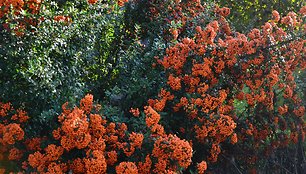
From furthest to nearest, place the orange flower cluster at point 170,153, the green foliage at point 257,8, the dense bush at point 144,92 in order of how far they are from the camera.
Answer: the green foliage at point 257,8 < the dense bush at point 144,92 < the orange flower cluster at point 170,153

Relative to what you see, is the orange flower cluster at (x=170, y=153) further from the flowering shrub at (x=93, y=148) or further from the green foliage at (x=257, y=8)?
the green foliage at (x=257, y=8)

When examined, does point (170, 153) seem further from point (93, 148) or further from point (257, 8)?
point (257, 8)

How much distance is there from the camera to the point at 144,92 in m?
4.10

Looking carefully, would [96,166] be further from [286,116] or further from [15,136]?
[286,116]

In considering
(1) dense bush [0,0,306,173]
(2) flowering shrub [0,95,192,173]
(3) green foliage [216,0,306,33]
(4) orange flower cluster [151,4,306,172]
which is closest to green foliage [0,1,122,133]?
(1) dense bush [0,0,306,173]

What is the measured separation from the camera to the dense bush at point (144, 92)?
341cm

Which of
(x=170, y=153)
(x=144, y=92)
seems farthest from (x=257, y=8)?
(x=170, y=153)

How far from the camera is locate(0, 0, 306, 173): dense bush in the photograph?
3.41 m

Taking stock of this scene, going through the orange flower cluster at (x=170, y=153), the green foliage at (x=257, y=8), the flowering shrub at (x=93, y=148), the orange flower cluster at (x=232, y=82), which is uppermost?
the green foliage at (x=257, y=8)

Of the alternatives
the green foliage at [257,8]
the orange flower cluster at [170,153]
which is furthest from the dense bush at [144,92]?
the green foliage at [257,8]

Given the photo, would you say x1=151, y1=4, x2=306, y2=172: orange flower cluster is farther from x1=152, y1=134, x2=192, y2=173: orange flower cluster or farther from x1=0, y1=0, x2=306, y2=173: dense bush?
x1=152, y1=134, x2=192, y2=173: orange flower cluster

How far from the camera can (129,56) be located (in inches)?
178

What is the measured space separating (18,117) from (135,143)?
101cm

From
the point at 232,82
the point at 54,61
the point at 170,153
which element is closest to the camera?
the point at 170,153
